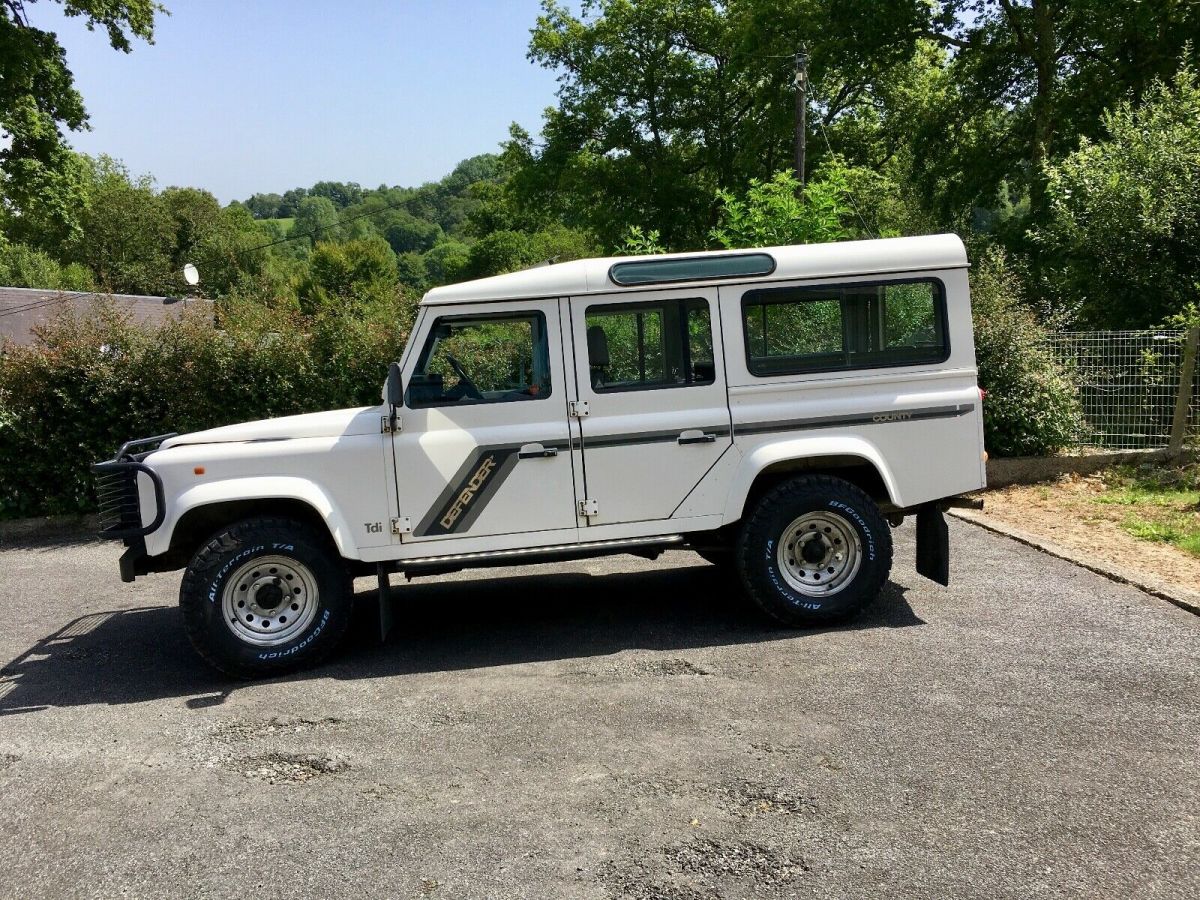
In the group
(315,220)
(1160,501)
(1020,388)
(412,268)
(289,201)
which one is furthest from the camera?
(289,201)

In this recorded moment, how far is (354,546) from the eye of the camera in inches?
226

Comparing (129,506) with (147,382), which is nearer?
(129,506)

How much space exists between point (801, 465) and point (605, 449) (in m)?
1.26

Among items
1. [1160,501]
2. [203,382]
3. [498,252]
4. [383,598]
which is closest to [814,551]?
[383,598]

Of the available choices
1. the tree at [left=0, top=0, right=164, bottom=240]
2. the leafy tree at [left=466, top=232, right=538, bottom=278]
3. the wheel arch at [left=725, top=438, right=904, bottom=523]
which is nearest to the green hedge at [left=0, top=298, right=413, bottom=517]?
the wheel arch at [left=725, top=438, right=904, bottom=523]

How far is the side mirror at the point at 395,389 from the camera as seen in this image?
5.73m

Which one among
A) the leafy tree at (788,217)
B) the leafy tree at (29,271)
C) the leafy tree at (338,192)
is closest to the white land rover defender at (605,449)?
the leafy tree at (788,217)

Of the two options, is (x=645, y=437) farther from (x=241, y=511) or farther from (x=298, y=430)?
(x=241, y=511)

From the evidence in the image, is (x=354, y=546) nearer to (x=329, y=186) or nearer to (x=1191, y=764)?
(x=1191, y=764)

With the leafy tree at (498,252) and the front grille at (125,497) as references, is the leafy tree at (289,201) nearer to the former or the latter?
the leafy tree at (498,252)

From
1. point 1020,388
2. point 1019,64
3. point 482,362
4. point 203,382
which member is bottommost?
point 1020,388

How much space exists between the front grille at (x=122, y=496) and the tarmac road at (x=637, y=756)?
933 millimetres

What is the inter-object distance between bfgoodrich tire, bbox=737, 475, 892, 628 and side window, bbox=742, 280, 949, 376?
772 mm

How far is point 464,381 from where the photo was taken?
5.90 meters
